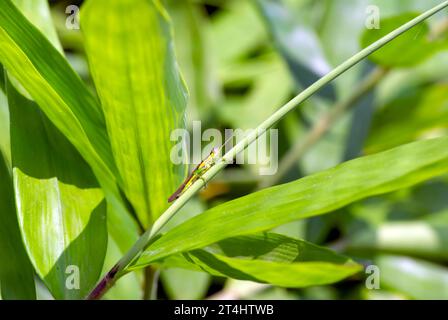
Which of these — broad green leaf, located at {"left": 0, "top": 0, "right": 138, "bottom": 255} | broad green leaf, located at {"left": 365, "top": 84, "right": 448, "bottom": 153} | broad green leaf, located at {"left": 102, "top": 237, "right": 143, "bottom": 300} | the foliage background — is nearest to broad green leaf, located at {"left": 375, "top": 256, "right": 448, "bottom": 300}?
the foliage background

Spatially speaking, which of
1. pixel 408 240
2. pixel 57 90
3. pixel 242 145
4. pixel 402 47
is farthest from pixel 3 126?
→ pixel 408 240

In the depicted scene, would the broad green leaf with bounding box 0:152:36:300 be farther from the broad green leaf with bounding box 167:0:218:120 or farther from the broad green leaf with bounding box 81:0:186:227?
the broad green leaf with bounding box 167:0:218:120

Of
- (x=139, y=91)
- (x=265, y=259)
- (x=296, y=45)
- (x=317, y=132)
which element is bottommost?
(x=265, y=259)

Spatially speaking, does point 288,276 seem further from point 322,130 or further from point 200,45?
point 200,45

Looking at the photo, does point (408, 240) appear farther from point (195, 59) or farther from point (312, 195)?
point (312, 195)

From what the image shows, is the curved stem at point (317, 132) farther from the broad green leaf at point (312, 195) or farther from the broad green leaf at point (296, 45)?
the broad green leaf at point (312, 195)

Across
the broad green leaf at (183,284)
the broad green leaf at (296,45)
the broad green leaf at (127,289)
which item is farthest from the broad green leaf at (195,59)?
the broad green leaf at (127,289)
